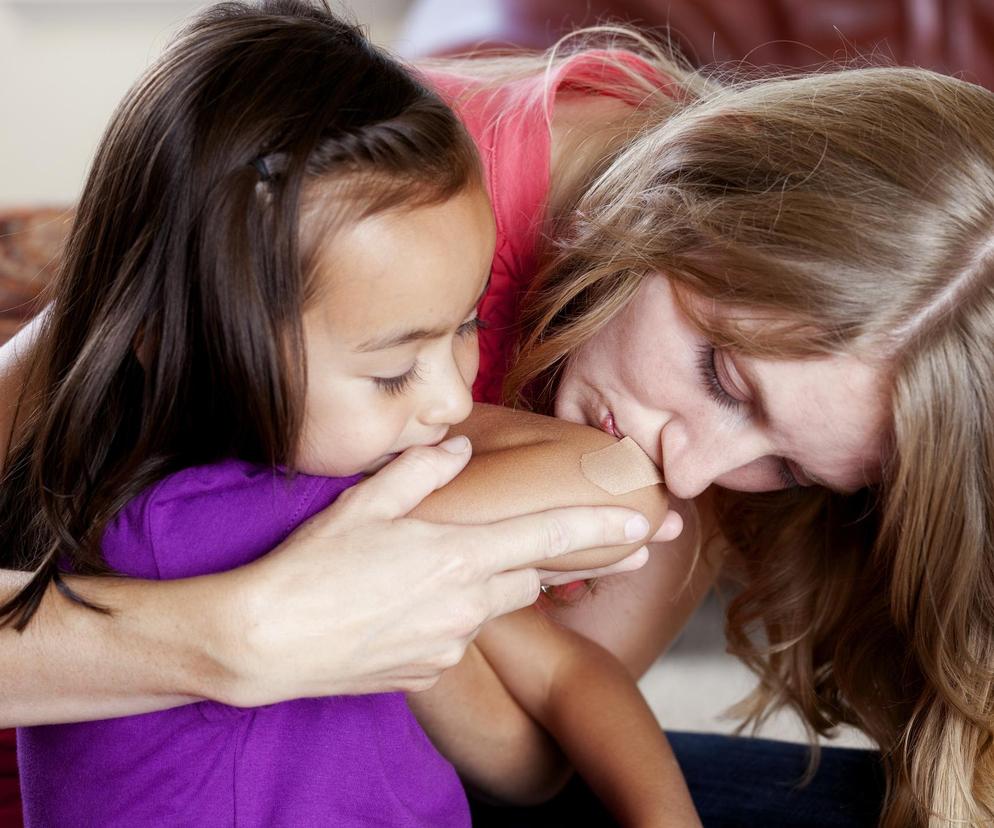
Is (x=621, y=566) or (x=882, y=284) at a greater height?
(x=882, y=284)

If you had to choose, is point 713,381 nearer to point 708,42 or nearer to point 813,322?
point 813,322

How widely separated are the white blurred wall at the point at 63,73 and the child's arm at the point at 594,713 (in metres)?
2.29

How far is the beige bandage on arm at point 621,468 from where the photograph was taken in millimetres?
1061

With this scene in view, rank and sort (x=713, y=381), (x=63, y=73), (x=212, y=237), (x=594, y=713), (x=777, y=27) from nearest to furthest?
(x=212, y=237)
(x=713, y=381)
(x=594, y=713)
(x=777, y=27)
(x=63, y=73)

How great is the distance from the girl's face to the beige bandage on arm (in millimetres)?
147

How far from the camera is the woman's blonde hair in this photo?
3.20 feet

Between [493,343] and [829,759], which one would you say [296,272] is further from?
[829,759]

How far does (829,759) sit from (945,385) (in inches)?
22.3

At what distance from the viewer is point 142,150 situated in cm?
90

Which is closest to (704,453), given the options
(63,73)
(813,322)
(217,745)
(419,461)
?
(813,322)

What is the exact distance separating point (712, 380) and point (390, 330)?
0.33 metres

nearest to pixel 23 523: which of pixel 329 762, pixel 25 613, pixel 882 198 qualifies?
pixel 25 613

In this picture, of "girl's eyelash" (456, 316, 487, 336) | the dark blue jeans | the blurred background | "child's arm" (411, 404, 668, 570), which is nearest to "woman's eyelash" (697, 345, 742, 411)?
"child's arm" (411, 404, 668, 570)

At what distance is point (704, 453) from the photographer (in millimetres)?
1076
